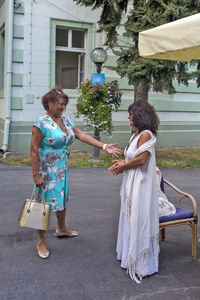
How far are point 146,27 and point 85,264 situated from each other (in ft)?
22.0

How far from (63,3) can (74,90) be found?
105 inches

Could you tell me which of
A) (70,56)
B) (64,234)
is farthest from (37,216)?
(70,56)

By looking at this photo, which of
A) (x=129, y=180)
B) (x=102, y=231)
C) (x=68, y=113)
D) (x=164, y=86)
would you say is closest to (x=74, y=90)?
(x=68, y=113)

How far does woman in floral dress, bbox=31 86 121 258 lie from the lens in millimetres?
3938

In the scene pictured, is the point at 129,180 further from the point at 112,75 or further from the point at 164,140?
the point at 164,140

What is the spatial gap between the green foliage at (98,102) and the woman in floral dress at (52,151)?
17.6 feet

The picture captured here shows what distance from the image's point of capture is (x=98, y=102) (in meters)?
9.62

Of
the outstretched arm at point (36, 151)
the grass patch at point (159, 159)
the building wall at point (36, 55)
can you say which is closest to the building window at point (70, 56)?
the building wall at point (36, 55)

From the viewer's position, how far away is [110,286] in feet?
11.2

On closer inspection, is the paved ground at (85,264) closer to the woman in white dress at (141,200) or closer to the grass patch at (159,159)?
the woman in white dress at (141,200)

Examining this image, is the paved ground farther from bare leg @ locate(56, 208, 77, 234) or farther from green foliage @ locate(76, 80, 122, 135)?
green foliage @ locate(76, 80, 122, 135)

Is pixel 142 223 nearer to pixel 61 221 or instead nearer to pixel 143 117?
pixel 143 117

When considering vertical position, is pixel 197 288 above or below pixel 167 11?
below

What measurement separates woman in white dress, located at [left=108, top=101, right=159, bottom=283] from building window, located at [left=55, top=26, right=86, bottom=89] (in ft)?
29.0
